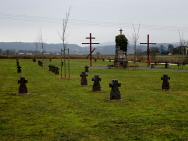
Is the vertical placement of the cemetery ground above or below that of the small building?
below

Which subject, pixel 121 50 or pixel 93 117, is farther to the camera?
pixel 121 50

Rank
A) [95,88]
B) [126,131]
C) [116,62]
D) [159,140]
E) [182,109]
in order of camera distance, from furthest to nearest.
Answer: [116,62] < [95,88] < [182,109] < [126,131] < [159,140]

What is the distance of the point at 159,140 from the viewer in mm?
10945

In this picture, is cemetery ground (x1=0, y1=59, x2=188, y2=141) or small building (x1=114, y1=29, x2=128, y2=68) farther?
small building (x1=114, y1=29, x2=128, y2=68)

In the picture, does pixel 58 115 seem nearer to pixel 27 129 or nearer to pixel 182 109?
pixel 27 129

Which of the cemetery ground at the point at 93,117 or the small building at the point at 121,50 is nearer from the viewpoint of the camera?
the cemetery ground at the point at 93,117

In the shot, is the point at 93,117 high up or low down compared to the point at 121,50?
down

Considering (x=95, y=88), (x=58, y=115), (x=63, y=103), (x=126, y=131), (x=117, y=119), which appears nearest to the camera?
(x=126, y=131)

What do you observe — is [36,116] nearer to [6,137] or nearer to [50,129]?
[50,129]

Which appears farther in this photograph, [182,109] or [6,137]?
[182,109]

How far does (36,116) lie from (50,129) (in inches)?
99.4

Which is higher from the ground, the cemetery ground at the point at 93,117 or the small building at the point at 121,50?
the small building at the point at 121,50

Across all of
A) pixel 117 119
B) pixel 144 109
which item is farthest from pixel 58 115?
pixel 144 109

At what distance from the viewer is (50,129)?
1248 cm
